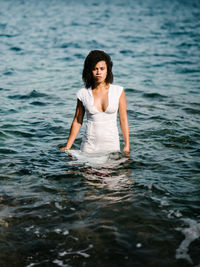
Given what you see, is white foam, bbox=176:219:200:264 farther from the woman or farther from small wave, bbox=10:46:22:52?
small wave, bbox=10:46:22:52

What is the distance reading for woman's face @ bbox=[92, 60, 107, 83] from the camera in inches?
233

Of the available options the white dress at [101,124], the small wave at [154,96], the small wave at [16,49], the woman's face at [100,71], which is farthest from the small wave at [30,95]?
the small wave at [16,49]

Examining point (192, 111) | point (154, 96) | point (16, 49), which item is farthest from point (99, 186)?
point (16, 49)

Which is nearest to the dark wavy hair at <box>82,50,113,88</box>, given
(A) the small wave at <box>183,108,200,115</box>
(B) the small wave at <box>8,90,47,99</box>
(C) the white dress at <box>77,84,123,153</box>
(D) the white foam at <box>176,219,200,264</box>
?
(C) the white dress at <box>77,84,123,153</box>

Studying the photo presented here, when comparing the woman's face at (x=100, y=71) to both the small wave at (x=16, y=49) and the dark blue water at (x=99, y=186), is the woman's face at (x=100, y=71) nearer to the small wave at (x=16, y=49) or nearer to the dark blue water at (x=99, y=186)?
the dark blue water at (x=99, y=186)

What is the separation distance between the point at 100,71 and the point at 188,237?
3.19 metres

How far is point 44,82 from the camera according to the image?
15.0 m

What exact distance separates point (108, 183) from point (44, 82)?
10137 millimetres

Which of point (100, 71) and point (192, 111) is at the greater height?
point (100, 71)

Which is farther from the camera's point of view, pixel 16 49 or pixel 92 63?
pixel 16 49

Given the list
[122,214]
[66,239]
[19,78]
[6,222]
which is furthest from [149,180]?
[19,78]

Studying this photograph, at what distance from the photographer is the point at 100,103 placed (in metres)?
6.10

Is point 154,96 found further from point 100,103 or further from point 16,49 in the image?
point 16,49

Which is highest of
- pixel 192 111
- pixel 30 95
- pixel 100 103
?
pixel 100 103
